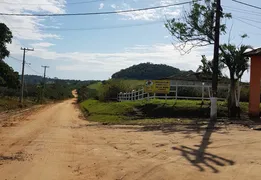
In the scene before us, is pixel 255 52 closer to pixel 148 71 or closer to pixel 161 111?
pixel 161 111

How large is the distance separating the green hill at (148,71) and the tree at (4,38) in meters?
27.8

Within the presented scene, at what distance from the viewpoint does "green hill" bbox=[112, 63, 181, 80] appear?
81.7 meters

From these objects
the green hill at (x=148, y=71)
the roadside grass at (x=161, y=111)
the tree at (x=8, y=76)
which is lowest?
the roadside grass at (x=161, y=111)

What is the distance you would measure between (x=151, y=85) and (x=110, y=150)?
18315 millimetres

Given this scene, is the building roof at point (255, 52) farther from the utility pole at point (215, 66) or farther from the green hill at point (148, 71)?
the green hill at point (148, 71)

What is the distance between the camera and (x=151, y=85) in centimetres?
2956

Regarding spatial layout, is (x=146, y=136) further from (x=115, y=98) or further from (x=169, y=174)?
(x=115, y=98)

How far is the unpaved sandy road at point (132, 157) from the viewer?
841 centimetres

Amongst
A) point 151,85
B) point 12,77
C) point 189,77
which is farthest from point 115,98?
point 12,77

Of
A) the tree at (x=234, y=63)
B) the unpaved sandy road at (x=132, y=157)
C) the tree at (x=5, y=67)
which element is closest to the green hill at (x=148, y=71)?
the tree at (x=5, y=67)

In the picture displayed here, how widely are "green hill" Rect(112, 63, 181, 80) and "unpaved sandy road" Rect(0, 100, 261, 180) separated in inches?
2499

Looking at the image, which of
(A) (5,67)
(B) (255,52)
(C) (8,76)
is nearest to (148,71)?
(C) (8,76)

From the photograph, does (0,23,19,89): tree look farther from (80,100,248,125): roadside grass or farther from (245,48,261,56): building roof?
(245,48,261,56): building roof

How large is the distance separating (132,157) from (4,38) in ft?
156
